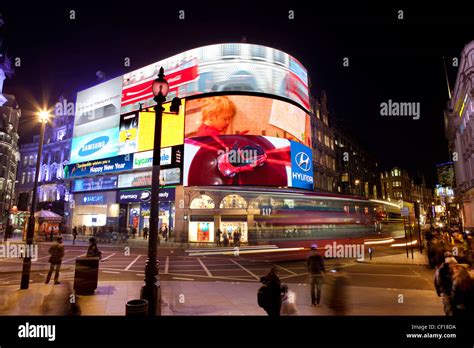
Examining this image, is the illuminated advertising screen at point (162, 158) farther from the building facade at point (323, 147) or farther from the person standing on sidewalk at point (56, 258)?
the building facade at point (323, 147)

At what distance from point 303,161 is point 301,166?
0.90m

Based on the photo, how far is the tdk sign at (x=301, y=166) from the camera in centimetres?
3619

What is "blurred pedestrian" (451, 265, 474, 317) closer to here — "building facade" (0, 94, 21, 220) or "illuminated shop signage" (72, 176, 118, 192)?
"illuminated shop signage" (72, 176, 118, 192)

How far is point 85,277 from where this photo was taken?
948cm

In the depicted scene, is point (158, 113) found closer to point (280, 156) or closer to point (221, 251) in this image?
point (221, 251)

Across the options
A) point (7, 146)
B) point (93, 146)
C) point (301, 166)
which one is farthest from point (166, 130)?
point (7, 146)

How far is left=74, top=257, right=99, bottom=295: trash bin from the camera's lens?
9438 millimetres

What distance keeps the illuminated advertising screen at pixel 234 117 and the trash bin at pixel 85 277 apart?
2520 centimetres

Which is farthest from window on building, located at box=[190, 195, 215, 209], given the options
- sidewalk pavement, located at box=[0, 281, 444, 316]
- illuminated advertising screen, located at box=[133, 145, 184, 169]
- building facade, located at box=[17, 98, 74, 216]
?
building facade, located at box=[17, 98, 74, 216]

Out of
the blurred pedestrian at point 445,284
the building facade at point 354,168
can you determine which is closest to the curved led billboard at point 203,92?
the building facade at point 354,168

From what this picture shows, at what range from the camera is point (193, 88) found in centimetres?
3591

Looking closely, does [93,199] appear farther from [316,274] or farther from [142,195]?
[316,274]

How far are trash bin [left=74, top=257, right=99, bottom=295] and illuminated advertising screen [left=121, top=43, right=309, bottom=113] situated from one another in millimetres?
Answer: 28745

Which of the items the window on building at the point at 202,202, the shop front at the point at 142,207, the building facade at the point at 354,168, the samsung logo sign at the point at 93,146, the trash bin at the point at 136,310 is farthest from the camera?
the building facade at the point at 354,168
